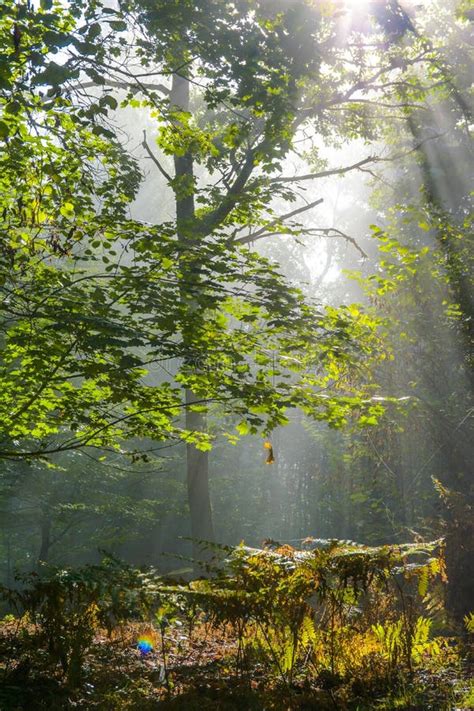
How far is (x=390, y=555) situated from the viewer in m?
4.93

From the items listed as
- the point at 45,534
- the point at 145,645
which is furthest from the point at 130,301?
the point at 45,534

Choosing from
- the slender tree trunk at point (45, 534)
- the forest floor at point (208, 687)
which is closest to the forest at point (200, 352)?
the forest floor at point (208, 687)

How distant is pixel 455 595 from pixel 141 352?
1868cm

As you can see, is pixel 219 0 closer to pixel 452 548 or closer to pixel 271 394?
pixel 271 394

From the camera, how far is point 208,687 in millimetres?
4805

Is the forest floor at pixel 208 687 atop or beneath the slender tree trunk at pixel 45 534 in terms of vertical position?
beneath

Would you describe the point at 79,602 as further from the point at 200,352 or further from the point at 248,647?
the point at 200,352

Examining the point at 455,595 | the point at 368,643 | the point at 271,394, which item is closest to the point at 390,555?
the point at 368,643

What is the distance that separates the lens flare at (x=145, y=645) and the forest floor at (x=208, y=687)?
60 centimetres

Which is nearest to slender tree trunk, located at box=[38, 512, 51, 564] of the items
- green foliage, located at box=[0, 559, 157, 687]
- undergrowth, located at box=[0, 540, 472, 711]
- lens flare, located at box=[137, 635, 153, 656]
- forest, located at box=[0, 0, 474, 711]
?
forest, located at box=[0, 0, 474, 711]

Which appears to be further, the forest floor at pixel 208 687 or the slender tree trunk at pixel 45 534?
the slender tree trunk at pixel 45 534

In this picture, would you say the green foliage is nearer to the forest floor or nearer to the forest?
the forest

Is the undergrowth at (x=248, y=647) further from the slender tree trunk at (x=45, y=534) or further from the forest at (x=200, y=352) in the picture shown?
the slender tree trunk at (x=45, y=534)

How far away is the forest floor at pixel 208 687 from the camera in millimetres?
4328
